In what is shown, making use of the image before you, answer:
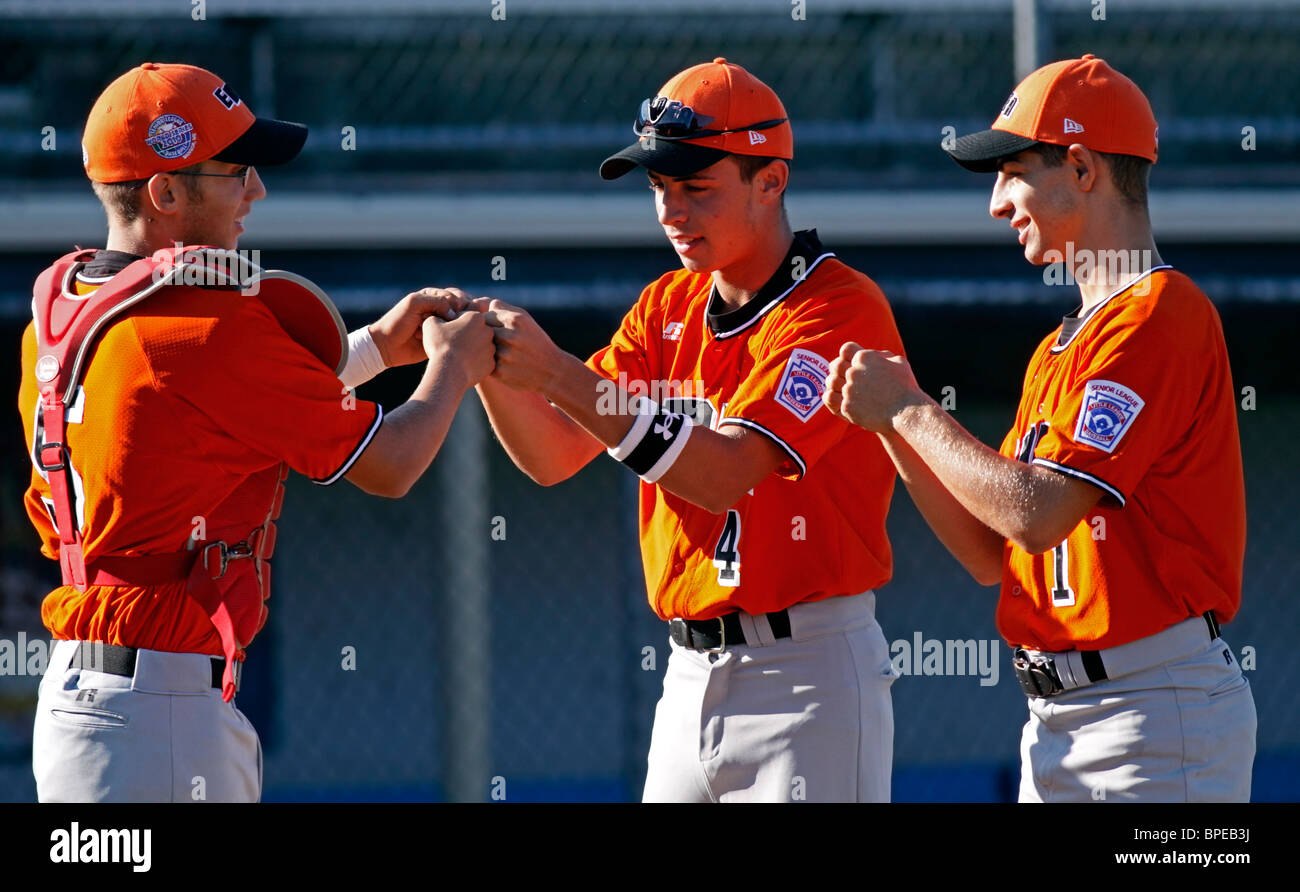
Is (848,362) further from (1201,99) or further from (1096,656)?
(1201,99)

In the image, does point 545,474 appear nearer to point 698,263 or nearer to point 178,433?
point 698,263

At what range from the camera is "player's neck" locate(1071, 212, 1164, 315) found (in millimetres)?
2707

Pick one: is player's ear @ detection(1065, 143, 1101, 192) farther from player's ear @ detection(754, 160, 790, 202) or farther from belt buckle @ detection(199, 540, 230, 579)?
belt buckle @ detection(199, 540, 230, 579)

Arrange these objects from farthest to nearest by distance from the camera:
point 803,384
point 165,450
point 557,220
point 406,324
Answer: point 557,220 < point 406,324 < point 803,384 < point 165,450

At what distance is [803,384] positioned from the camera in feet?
9.29

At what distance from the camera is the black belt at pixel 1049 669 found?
263 centimetres

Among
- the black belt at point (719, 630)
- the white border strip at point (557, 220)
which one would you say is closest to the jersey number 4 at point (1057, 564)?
the black belt at point (719, 630)

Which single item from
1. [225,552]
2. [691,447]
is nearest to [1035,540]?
[691,447]

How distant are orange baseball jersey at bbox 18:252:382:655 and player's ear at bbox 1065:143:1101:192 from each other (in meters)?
1.31

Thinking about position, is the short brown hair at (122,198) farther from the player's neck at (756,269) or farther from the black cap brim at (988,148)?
the black cap brim at (988,148)

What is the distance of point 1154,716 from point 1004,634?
0.31 meters

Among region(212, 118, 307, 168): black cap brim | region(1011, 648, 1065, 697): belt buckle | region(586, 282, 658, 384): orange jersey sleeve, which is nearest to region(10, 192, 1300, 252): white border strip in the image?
region(586, 282, 658, 384): orange jersey sleeve

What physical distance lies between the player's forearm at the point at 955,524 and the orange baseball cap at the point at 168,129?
4.05ft

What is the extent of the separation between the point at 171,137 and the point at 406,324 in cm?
67
